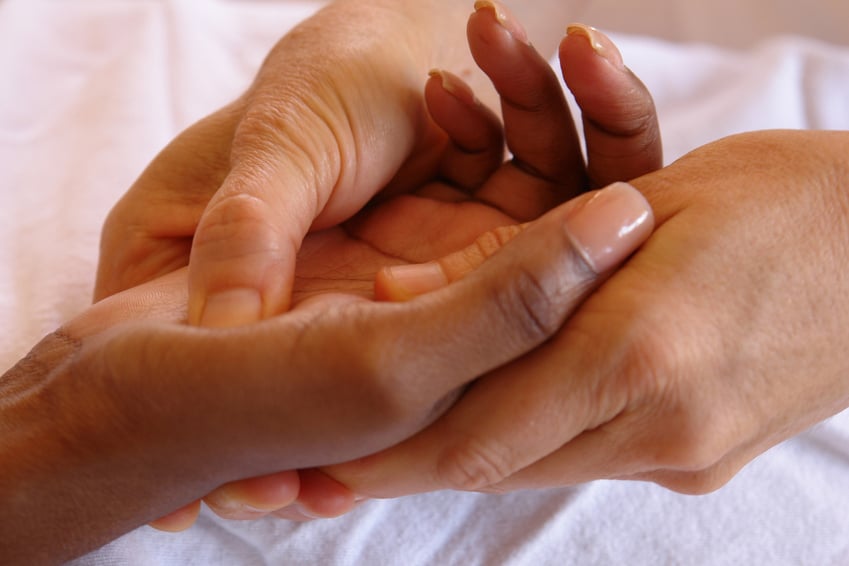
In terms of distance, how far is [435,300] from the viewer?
54cm

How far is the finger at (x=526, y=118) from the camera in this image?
0.78 metres

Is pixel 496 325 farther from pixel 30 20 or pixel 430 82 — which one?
pixel 30 20

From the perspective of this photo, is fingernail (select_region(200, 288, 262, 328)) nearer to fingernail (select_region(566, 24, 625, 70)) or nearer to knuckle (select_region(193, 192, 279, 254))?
knuckle (select_region(193, 192, 279, 254))

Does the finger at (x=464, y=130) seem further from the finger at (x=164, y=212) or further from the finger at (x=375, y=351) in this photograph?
the finger at (x=375, y=351)

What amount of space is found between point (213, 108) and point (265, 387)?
732 mm

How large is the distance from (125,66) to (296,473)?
0.78 m

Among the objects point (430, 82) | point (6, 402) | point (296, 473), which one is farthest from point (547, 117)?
point (6, 402)

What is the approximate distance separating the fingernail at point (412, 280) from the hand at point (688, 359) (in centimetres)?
9

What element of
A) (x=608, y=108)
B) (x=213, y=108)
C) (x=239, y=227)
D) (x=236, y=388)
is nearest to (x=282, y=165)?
(x=239, y=227)

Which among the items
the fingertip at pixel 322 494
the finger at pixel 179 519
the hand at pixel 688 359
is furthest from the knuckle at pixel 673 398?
the finger at pixel 179 519

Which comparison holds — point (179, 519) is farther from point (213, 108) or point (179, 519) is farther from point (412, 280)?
point (213, 108)

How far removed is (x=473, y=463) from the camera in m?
0.57

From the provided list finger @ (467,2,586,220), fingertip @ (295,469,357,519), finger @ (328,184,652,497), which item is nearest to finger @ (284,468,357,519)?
fingertip @ (295,469,357,519)

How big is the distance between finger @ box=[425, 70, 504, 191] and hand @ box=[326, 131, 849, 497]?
276 millimetres
